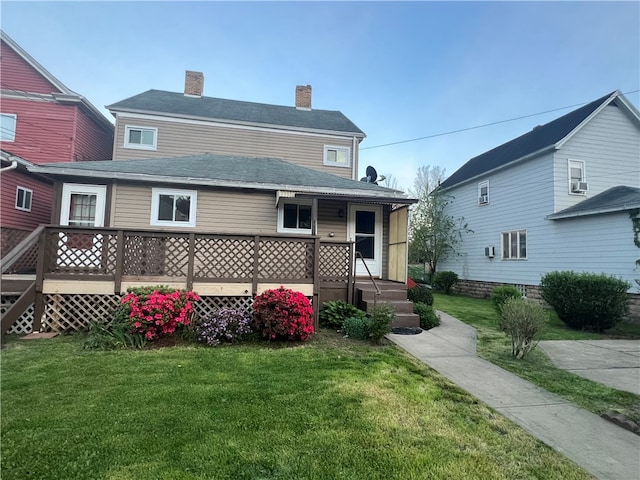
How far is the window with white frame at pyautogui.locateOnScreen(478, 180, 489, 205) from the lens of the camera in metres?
16.2

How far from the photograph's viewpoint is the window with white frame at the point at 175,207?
29.8 feet

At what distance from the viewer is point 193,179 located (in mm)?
8711

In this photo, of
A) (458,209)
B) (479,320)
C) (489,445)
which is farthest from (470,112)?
(489,445)

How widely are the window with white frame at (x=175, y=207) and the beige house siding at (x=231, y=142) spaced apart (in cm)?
417

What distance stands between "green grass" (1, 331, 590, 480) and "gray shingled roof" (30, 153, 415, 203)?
5.14m

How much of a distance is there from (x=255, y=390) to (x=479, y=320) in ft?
24.3

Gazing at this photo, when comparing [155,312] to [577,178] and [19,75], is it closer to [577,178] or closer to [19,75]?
[577,178]

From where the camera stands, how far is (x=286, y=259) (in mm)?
6957

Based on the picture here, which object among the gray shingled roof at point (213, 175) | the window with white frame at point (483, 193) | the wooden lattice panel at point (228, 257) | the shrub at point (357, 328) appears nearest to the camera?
the shrub at point (357, 328)

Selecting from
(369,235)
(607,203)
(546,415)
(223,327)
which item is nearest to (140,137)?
(369,235)

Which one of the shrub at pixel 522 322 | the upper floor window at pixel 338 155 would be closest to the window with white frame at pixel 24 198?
the upper floor window at pixel 338 155

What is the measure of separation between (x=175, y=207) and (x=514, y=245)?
13753mm

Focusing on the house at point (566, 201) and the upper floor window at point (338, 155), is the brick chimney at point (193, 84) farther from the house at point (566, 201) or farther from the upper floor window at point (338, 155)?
the house at point (566, 201)

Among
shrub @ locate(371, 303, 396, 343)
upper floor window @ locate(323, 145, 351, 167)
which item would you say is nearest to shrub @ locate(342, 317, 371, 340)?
shrub @ locate(371, 303, 396, 343)
